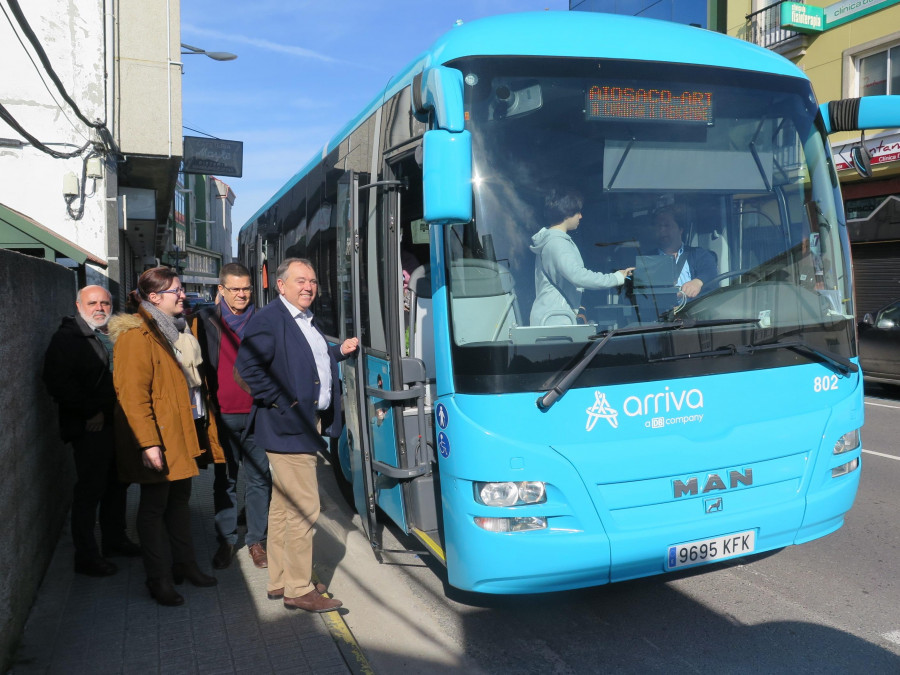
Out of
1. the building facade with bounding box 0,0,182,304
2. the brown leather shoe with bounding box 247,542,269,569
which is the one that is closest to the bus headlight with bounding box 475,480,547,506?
the brown leather shoe with bounding box 247,542,269,569

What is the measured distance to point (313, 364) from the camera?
14.2 feet

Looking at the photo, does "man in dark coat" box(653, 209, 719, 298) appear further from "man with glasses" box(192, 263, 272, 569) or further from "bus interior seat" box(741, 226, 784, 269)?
"man with glasses" box(192, 263, 272, 569)

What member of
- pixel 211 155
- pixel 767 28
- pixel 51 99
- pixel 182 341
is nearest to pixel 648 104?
pixel 182 341

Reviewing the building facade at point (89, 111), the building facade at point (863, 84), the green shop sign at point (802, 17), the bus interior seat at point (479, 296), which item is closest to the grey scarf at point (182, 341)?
the bus interior seat at point (479, 296)

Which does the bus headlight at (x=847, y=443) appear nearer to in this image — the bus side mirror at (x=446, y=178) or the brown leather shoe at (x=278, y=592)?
the bus side mirror at (x=446, y=178)

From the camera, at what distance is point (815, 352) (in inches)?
158

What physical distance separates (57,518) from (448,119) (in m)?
4.10

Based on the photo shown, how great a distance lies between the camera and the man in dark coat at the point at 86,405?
464cm

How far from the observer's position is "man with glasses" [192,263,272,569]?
5043 mm

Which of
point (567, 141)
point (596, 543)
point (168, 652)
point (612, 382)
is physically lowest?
point (168, 652)

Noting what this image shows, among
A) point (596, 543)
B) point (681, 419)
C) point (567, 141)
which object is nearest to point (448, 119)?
point (567, 141)

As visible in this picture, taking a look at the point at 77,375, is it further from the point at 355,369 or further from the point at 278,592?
the point at 278,592

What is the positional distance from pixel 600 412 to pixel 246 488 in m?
2.67

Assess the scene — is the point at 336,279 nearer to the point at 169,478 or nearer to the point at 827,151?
the point at 169,478
